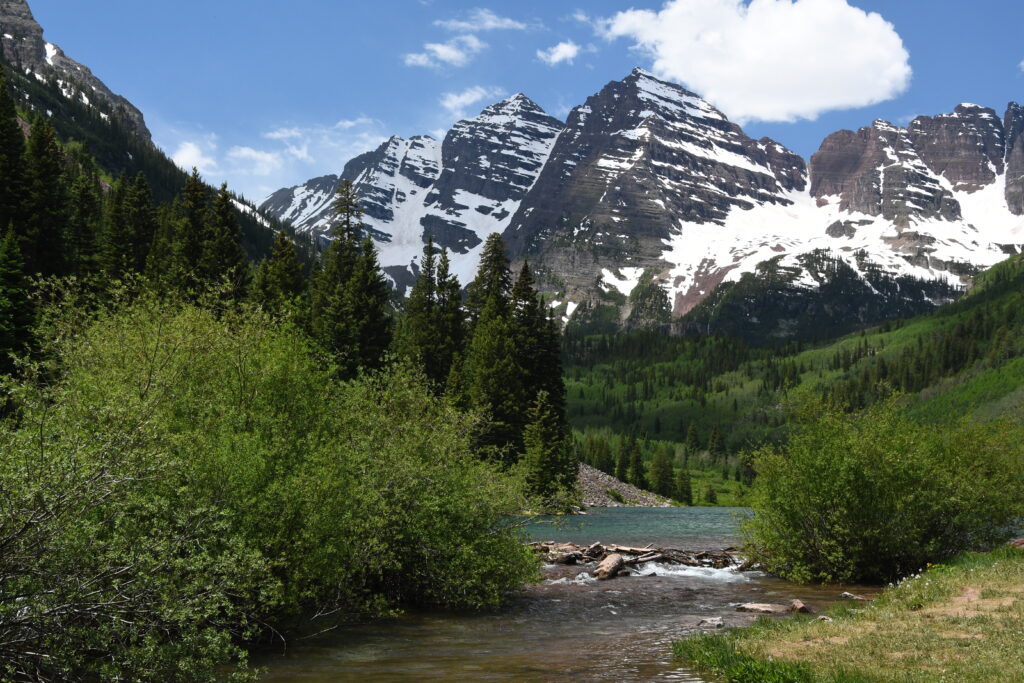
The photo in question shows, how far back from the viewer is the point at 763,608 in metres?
27.6

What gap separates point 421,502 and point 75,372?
12.2m

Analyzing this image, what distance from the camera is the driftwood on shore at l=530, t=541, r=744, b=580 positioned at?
41188 millimetres

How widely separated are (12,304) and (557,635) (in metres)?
46.4

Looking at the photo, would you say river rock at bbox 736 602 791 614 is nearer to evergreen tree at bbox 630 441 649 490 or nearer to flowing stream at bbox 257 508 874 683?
flowing stream at bbox 257 508 874 683

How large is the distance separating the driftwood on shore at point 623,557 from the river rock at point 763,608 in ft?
36.6

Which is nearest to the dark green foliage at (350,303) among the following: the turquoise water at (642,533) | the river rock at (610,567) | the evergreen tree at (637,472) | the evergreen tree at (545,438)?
the evergreen tree at (545,438)

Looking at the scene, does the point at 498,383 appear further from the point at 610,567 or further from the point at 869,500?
the point at 869,500

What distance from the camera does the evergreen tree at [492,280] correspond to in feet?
256

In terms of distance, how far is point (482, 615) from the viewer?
26.9 meters

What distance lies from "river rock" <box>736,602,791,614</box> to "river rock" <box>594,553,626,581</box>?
406 inches

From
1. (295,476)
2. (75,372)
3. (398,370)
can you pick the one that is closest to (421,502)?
(295,476)

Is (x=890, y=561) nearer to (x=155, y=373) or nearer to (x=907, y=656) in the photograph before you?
(x=907, y=656)

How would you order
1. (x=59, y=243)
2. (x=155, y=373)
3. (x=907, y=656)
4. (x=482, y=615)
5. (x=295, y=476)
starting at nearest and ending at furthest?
(x=907, y=656), (x=295, y=476), (x=155, y=373), (x=482, y=615), (x=59, y=243)

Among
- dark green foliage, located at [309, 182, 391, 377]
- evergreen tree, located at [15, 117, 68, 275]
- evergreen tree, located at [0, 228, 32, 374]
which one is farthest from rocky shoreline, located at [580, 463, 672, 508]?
evergreen tree, located at [0, 228, 32, 374]
